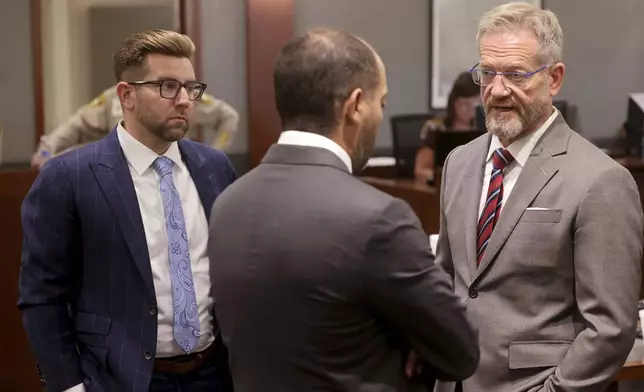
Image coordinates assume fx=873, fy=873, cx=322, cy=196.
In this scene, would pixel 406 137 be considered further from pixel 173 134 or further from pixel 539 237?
pixel 539 237

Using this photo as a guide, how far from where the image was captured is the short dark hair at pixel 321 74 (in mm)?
1303

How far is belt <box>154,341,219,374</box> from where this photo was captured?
1.92 m

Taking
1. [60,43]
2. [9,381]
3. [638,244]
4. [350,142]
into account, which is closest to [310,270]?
[350,142]

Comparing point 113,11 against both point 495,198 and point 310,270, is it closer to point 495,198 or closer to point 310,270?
point 495,198

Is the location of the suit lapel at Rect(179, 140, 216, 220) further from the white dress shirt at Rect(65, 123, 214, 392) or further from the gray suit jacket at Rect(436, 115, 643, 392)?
the gray suit jacket at Rect(436, 115, 643, 392)

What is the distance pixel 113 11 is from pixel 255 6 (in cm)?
104

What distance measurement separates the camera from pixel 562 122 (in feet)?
5.98

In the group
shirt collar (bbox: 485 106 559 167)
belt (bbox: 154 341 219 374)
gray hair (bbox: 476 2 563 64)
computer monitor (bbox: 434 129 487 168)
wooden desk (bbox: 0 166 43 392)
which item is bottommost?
wooden desk (bbox: 0 166 43 392)

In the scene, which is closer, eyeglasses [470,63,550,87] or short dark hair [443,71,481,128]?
eyeglasses [470,63,550,87]

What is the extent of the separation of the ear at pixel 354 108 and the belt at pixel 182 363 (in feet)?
2.75

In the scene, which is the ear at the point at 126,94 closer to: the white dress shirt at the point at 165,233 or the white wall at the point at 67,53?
the white dress shirt at the point at 165,233

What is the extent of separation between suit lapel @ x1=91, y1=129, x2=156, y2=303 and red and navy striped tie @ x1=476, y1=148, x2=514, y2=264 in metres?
0.71

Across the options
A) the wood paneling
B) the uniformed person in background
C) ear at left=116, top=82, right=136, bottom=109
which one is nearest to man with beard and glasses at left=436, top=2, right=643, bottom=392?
ear at left=116, top=82, right=136, bottom=109

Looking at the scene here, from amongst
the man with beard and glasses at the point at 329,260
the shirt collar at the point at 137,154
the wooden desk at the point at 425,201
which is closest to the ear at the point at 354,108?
the man with beard and glasses at the point at 329,260
